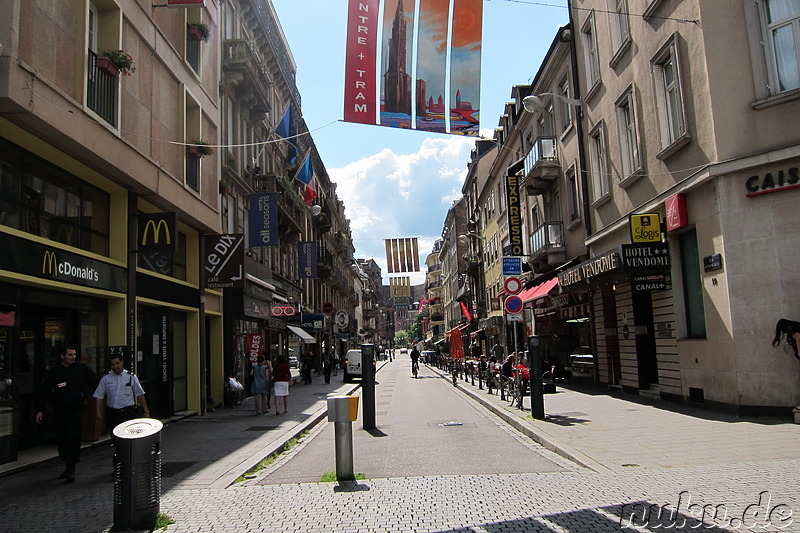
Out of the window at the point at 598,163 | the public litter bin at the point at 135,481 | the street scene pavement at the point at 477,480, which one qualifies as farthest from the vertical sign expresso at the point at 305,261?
the public litter bin at the point at 135,481

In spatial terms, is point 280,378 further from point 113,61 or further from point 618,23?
point 618,23

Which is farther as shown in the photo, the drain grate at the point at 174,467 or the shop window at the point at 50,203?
the shop window at the point at 50,203

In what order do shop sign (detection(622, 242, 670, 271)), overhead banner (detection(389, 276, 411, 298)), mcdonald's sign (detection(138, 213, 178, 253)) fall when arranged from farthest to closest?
overhead banner (detection(389, 276, 411, 298)), shop sign (detection(622, 242, 670, 271)), mcdonald's sign (detection(138, 213, 178, 253))

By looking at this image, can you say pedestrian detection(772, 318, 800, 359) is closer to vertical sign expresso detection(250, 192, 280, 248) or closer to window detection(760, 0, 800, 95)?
window detection(760, 0, 800, 95)

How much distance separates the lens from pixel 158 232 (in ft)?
42.2

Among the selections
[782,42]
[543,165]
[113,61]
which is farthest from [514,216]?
[113,61]

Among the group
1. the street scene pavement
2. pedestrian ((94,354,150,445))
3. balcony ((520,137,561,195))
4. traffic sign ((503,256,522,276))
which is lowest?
the street scene pavement

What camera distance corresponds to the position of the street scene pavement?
5785 mm

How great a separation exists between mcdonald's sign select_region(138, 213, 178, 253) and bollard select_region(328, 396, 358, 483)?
6.62 meters

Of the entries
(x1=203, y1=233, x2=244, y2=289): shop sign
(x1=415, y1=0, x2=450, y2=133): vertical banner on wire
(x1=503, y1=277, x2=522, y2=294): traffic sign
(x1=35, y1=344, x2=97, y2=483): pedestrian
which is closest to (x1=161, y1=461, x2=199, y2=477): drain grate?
(x1=35, y1=344, x2=97, y2=483): pedestrian

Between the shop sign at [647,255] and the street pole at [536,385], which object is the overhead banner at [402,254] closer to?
the shop sign at [647,255]

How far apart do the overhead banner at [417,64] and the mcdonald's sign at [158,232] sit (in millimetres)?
4430

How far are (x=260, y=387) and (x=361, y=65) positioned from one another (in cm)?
911

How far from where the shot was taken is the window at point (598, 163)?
62.3 feet
